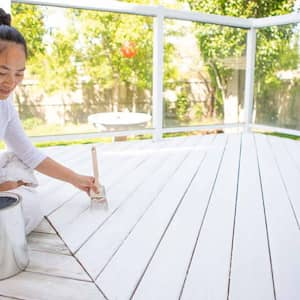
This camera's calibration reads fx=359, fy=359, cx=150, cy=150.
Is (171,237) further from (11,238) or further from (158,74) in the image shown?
(158,74)

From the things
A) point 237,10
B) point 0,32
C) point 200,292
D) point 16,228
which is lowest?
point 200,292

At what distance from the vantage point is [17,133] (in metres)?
1.46

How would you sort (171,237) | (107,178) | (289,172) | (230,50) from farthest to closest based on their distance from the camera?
1. (230,50)
2. (289,172)
3. (107,178)
4. (171,237)

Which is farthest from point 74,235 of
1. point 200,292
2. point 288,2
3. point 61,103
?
point 288,2

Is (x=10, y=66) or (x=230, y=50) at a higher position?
(x=230, y=50)

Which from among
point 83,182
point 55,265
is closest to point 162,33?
point 83,182

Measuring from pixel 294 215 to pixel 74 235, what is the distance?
1.00 metres

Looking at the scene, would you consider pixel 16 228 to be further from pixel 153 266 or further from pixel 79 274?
pixel 153 266

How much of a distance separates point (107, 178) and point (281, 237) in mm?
1181

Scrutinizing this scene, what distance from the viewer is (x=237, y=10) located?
572cm

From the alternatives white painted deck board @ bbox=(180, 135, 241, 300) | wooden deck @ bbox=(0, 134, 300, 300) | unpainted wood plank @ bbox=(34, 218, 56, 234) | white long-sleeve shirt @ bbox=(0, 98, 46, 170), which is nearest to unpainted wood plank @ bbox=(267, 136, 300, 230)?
wooden deck @ bbox=(0, 134, 300, 300)

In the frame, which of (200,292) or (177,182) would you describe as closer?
(200,292)

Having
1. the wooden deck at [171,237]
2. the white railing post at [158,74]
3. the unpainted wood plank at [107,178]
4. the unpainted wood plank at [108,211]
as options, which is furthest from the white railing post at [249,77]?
the unpainted wood plank at [108,211]

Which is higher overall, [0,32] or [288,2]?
[288,2]
